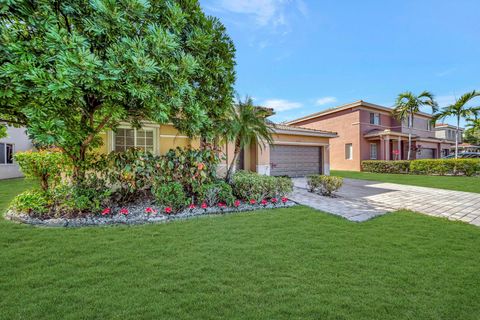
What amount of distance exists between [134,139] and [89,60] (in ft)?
20.0

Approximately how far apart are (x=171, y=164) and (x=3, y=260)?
147 inches

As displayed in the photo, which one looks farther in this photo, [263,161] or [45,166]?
[263,161]

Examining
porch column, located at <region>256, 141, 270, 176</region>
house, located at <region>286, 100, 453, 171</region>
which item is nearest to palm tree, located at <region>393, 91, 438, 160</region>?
house, located at <region>286, 100, 453, 171</region>

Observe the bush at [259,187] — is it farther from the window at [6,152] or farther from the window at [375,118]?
the window at [375,118]

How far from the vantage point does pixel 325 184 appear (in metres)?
8.66

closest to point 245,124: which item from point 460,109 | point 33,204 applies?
point 33,204

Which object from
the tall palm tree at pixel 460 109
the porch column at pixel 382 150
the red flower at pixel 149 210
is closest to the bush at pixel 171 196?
the red flower at pixel 149 210

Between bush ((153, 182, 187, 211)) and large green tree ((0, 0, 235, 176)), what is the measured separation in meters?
1.96

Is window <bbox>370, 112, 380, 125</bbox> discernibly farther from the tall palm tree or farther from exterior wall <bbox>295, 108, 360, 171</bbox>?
the tall palm tree

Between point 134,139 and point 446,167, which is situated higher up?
point 134,139

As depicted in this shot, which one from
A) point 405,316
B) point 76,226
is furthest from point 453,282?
point 76,226

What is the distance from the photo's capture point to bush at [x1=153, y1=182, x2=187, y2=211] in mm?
5926

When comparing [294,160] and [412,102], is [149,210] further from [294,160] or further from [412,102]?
[412,102]

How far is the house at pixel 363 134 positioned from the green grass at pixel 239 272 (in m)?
17.6
